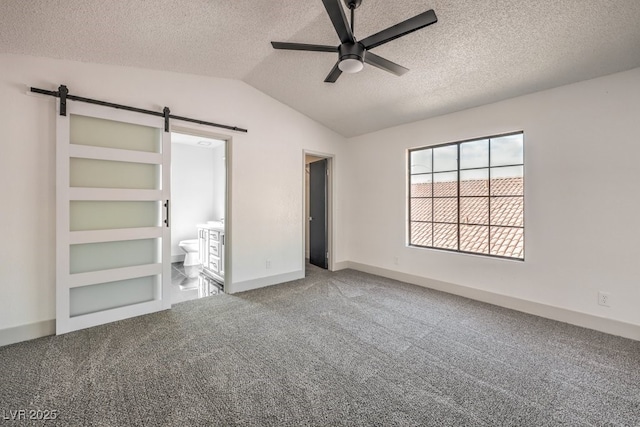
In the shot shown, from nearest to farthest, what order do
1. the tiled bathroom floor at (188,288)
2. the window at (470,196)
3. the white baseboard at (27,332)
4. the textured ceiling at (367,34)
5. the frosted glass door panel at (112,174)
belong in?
the textured ceiling at (367,34) < the white baseboard at (27,332) < the frosted glass door panel at (112,174) < the window at (470,196) < the tiled bathroom floor at (188,288)

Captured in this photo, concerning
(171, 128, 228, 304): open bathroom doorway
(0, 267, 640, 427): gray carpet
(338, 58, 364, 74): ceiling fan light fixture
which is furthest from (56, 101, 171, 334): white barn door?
(338, 58, 364, 74): ceiling fan light fixture

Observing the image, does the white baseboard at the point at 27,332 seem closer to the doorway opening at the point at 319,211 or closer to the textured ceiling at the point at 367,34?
the textured ceiling at the point at 367,34

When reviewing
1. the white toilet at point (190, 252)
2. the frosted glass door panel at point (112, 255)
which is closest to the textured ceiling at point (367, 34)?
the frosted glass door panel at point (112, 255)

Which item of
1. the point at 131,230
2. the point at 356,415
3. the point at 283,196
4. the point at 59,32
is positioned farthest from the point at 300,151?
the point at 356,415

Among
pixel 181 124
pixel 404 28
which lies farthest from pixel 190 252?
pixel 404 28

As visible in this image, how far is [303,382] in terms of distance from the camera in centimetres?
190

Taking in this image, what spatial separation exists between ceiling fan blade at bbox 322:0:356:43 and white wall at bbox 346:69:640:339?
245 cm

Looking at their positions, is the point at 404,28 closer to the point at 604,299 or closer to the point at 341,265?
the point at 604,299

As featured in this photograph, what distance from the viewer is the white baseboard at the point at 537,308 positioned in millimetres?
2582

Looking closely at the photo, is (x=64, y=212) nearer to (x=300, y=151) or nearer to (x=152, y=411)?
(x=152, y=411)

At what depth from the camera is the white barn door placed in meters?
2.60

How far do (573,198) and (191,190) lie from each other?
6.36 meters

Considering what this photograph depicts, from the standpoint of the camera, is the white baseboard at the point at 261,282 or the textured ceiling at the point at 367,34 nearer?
the textured ceiling at the point at 367,34

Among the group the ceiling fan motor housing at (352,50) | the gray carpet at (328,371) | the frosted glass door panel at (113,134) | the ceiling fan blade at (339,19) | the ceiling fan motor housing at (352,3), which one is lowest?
the gray carpet at (328,371)
